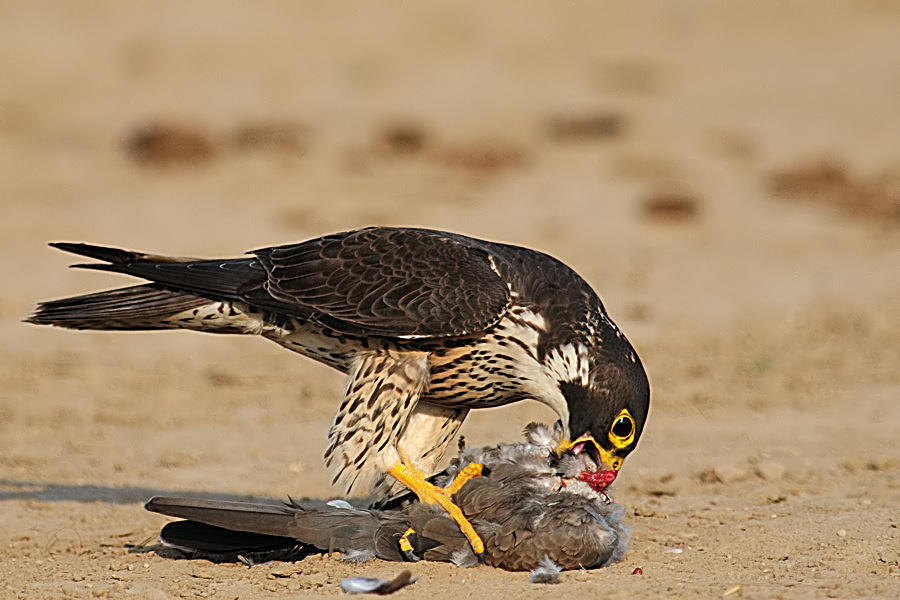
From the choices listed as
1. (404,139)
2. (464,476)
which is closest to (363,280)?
(464,476)

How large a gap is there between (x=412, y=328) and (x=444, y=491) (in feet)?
2.16

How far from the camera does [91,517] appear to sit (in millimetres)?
5887

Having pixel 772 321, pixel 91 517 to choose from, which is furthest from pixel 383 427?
pixel 772 321

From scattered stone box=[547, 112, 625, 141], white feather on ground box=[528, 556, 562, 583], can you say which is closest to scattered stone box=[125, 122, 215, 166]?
scattered stone box=[547, 112, 625, 141]

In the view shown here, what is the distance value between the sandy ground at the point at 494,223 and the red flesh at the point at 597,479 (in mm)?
329

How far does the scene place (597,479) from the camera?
504 centimetres

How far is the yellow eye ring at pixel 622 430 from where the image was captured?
5.02 metres

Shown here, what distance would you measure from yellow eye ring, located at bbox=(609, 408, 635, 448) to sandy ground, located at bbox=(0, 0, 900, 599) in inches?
18.2

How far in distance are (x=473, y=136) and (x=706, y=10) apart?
20.2 feet

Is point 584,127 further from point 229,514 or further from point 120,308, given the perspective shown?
point 229,514

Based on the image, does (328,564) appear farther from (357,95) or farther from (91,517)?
(357,95)

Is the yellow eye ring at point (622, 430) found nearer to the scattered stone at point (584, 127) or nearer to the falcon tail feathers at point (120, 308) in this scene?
the falcon tail feathers at point (120, 308)

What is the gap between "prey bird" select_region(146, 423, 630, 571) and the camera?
4.78 m

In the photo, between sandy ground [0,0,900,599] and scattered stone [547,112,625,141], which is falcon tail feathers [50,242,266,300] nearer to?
sandy ground [0,0,900,599]
